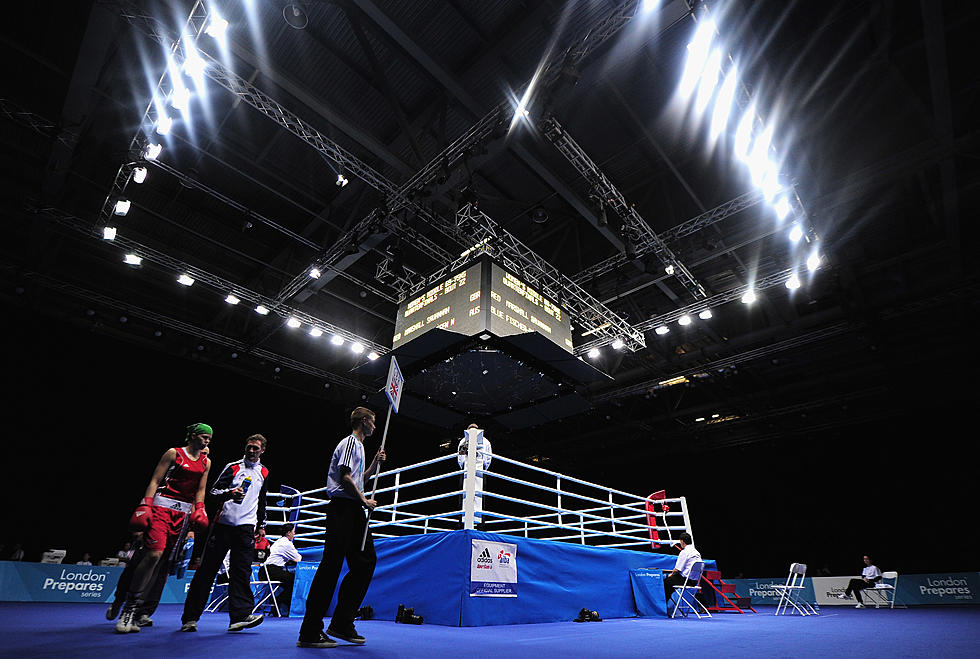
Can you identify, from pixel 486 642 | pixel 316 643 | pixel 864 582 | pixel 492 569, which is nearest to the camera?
pixel 316 643

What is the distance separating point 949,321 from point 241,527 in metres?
12.8

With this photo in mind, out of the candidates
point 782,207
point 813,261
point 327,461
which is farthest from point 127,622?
point 327,461

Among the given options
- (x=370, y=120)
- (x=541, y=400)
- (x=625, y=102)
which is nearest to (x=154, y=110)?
(x=370, y=120)

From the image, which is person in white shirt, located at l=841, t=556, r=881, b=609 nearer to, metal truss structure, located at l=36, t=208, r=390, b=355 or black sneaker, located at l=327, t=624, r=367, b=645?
black sneaker, located at l=327, t=624, r=367, b=645

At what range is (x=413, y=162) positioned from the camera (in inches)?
313

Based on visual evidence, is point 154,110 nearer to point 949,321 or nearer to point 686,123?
point 686,123

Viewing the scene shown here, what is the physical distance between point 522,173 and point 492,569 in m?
6.36

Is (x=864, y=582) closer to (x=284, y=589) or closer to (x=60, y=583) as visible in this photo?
(x=284, y=589)

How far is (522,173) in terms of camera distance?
836 centimetres

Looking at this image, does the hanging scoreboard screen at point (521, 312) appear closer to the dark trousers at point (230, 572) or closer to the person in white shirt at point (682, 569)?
the person in white shirt at point (682, 569)

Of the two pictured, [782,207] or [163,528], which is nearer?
[163,528]

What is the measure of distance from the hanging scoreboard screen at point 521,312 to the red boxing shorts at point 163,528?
4339mm

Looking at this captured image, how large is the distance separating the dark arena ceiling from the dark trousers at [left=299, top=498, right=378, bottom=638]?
475 cm

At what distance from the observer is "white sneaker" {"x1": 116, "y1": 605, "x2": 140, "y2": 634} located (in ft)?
9.73
